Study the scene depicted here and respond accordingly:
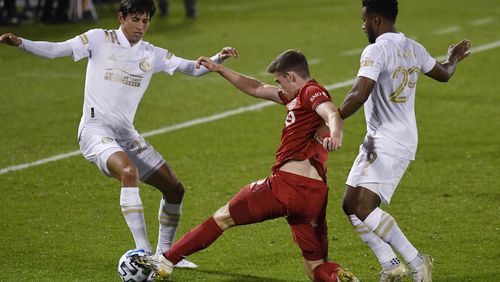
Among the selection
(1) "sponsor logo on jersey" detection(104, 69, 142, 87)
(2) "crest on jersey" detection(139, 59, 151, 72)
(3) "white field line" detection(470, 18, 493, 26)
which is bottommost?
(3) "white field line" detection(470, 18, 493, 26)

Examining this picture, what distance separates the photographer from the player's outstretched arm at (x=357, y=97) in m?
7.57

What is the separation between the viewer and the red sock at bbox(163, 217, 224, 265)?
7.84 meters

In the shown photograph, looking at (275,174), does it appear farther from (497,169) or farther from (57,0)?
(57,0)

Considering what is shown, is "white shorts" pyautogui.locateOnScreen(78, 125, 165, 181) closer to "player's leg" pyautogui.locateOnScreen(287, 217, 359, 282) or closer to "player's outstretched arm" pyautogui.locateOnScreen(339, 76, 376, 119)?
"player's leg" pyautogui.locateOnScreen(287, 217, 359, 282)

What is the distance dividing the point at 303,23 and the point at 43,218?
1508 centimetres

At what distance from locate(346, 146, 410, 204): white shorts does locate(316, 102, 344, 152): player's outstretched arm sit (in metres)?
0.55

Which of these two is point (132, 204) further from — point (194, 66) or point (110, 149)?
point (194, 66)

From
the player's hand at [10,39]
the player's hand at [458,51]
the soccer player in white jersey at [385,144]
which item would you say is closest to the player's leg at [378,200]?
the soccer player in white jersey at [385,144]

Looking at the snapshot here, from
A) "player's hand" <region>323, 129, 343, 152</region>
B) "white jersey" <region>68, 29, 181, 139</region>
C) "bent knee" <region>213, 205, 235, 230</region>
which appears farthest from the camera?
"white jersey" <region>68, 29, 181, 139</region>

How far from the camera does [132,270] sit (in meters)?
8.05

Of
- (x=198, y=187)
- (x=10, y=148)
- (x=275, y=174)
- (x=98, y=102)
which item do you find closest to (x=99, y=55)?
(x=98, y=102)

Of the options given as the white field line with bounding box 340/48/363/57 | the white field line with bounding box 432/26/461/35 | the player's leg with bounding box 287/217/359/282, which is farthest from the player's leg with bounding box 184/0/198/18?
the player's leg with bounding box 287/217/359/282

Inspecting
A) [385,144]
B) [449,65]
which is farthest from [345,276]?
[449,65]

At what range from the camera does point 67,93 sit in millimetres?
17172
